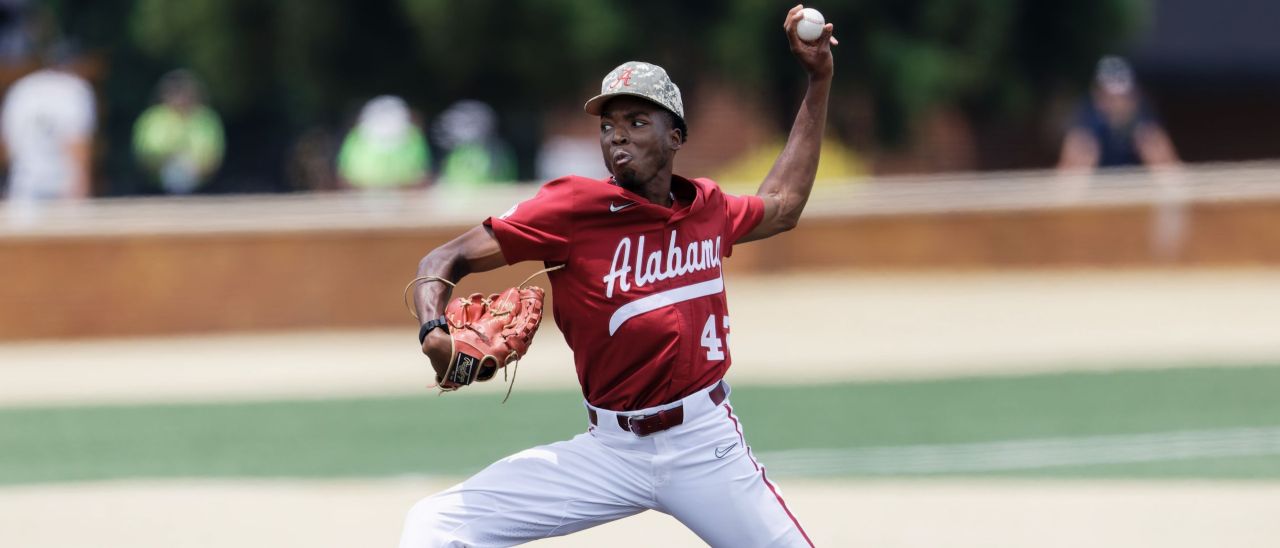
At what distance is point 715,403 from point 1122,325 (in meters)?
11.1

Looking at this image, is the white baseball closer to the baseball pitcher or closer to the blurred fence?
the baseball pitcher

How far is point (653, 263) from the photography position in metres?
5.36

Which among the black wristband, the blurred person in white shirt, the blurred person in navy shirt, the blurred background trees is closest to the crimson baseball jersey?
the black wristband

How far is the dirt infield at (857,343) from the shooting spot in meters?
14.0

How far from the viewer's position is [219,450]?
1146cm

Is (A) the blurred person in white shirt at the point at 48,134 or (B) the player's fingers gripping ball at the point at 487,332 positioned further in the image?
(A) the blurred person in white shirt at the point at 48,134

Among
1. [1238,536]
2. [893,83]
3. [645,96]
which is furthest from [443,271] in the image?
[893,83]

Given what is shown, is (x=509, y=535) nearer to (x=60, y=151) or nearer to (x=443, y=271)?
(x=443, y=271)

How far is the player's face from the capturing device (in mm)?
5297

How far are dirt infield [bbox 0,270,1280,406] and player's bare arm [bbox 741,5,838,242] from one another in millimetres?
7933

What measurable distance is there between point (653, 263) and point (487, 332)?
630mm

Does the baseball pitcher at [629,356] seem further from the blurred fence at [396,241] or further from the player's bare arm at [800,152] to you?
the blurred fence at [396,241]

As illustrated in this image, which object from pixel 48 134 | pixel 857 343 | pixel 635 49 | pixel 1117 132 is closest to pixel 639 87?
pixel 857 343

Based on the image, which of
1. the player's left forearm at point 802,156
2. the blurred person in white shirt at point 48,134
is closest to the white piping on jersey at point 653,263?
the player's left forearm at point 802,156
